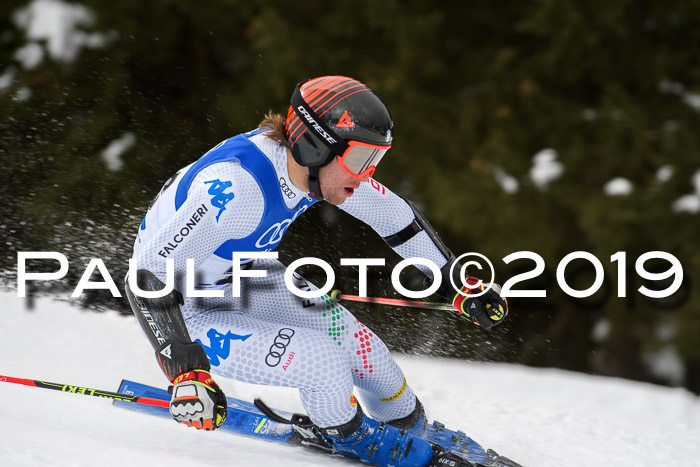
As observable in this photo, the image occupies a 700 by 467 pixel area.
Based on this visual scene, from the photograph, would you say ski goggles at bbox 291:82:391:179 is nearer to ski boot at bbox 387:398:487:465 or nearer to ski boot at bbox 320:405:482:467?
ski boot at bbox 320:405:482:467

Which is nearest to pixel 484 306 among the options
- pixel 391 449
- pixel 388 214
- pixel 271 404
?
pixel 388 214

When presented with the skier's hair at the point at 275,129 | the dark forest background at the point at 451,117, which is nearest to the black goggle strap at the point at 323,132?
the skier's hair at the point at 275,129

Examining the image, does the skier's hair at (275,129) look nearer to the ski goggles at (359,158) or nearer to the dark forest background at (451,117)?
the ski goggles at (359,158)

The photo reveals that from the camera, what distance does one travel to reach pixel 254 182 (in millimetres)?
2396

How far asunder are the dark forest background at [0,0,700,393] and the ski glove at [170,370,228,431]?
404cm

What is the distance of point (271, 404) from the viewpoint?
3.65 meters

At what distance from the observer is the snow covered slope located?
2.58 m

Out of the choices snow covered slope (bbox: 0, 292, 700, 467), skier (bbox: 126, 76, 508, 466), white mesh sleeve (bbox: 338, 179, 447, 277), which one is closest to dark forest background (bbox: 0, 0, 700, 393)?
snow covered slope (bbox: 0, 292, 700, 467)

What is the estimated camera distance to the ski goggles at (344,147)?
2.43 m

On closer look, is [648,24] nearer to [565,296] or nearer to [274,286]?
[565,296]

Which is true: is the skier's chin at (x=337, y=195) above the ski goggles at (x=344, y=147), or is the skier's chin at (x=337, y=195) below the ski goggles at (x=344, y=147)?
below

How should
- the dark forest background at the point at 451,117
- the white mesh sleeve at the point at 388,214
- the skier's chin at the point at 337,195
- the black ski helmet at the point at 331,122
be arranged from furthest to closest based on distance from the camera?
the dark forest background at the point at 451,117 → the white mesh sleeve at the point at 388,214 → the skier's chin at the point at 337,195 → the black ski helmet at the point at 331,122

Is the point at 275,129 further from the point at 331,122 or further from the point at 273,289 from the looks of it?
the point at 273,289

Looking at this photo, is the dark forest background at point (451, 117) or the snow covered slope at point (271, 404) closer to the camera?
the snow covered slope at point (271, 404)
